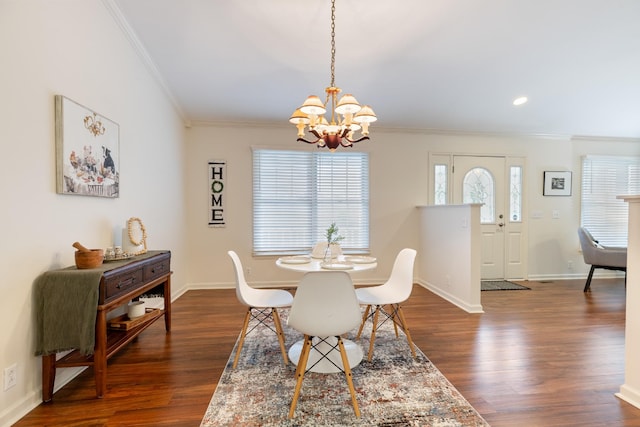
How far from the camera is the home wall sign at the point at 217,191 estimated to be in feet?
14.0

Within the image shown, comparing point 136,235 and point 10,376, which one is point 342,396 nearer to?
point 10,376

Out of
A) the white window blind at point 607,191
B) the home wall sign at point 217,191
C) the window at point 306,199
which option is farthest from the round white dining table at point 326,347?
the white window blind at point 607,191

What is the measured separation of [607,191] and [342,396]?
5.99 metres

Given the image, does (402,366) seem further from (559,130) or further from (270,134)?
Result: (559,130)

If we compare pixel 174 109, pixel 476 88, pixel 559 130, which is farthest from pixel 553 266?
pixel 174 109

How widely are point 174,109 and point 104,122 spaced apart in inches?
65.1

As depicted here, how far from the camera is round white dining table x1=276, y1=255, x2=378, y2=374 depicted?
2094mm

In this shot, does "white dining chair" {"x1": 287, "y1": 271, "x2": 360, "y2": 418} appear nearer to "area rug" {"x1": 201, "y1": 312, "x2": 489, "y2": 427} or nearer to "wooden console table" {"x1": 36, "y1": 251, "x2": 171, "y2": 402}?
"area rug" {"x1": 201, "y1": 312, "x2": 489, "y2": 427}

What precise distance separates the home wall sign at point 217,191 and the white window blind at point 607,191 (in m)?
6.06

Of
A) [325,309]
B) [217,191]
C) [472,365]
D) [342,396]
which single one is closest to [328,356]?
[342,396]

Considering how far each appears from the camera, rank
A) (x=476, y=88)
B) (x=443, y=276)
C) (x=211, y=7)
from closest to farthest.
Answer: (x=211, y=7) < (x=476, y=88) < (x=443, y=276)

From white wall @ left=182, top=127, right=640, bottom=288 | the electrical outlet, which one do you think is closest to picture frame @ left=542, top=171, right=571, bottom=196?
white wall @ left=182, top=127, right=640, bottom=288

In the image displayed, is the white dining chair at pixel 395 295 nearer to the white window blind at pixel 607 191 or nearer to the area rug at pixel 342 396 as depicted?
the area rug at pixel 342 396

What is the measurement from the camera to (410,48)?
295 centimetres
